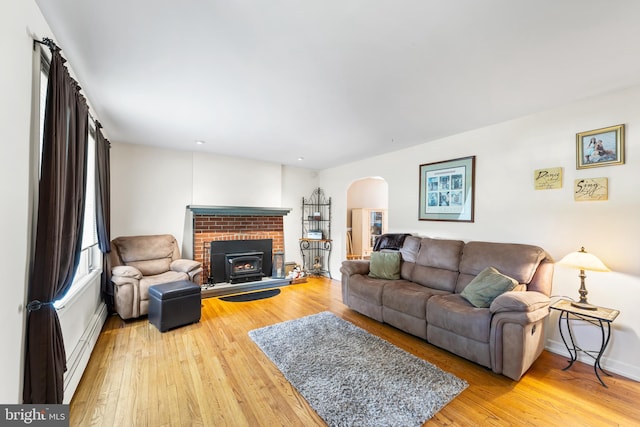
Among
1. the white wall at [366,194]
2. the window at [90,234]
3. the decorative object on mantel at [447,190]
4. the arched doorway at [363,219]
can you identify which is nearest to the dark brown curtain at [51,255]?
the window at [90,234]

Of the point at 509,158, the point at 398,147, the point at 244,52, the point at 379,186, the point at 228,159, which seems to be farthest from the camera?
the point at 379,186

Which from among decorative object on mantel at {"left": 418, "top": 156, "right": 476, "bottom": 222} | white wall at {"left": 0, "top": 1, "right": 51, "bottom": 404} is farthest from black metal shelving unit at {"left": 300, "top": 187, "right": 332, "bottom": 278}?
white wall at {"left": 0, "top": 1, "right": 51, "bottom": 404}

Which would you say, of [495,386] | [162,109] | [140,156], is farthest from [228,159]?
[495,386]

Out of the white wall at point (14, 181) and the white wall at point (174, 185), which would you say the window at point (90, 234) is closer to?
the white wall at point (174, 185)

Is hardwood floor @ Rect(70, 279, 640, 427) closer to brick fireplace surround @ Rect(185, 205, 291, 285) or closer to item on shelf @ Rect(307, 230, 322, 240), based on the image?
brick fireplace surround @ Rect(185, 205, 291, 285)

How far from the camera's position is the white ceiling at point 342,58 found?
4.70ft

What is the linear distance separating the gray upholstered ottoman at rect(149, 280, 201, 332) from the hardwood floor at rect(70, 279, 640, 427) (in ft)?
0.50

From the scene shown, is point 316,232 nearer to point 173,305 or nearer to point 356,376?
point 173,305

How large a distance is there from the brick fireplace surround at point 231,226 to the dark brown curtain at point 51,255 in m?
2.91

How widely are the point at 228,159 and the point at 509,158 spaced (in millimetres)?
4471

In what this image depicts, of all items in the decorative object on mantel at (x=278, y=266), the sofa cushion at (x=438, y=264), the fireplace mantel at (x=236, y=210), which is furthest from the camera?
the decorative object on mantel at (x=278, y=266)

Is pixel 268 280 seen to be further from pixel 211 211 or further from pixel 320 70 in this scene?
pixel 320 70

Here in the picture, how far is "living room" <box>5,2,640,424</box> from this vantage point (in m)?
1.23

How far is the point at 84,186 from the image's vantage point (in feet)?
6.79
